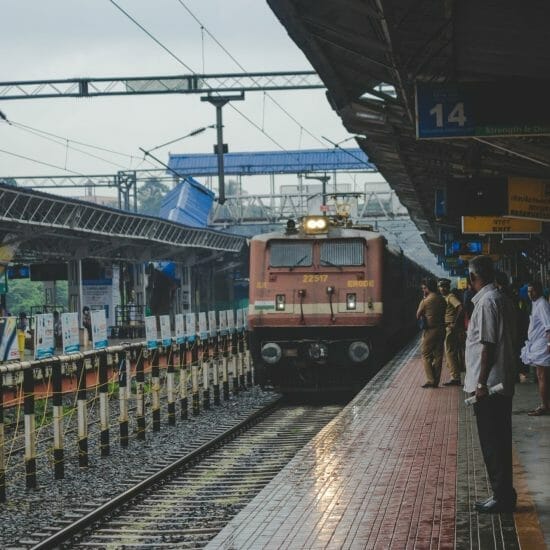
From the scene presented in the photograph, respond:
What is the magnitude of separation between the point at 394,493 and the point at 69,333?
946cm

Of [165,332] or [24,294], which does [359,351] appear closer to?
[165,332]

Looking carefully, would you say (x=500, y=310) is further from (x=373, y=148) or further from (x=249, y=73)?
(x=249, y=73)

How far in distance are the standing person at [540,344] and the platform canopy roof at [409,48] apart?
Answer: 1.62 metres

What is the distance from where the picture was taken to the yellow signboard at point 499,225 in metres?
16.2

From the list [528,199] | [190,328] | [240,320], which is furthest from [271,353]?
[240,320]

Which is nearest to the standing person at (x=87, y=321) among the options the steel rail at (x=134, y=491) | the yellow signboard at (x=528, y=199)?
the steel rail at (x=134, y=491)

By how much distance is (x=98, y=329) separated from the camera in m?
16.9

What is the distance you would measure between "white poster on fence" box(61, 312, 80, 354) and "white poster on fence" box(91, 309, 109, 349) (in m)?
0.28

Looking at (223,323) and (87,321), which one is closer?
(223,323)

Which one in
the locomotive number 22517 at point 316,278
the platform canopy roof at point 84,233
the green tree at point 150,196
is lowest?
the locomotive number 22517 at point 316,278

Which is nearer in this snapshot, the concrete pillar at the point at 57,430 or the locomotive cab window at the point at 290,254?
the concrete pillar at the point at 57,430

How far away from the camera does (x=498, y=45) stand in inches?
389

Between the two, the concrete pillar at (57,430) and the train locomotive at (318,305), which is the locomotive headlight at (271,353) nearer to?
the train locomotive at (318,305)

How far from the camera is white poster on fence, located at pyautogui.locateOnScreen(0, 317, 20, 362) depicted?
1795 cm
